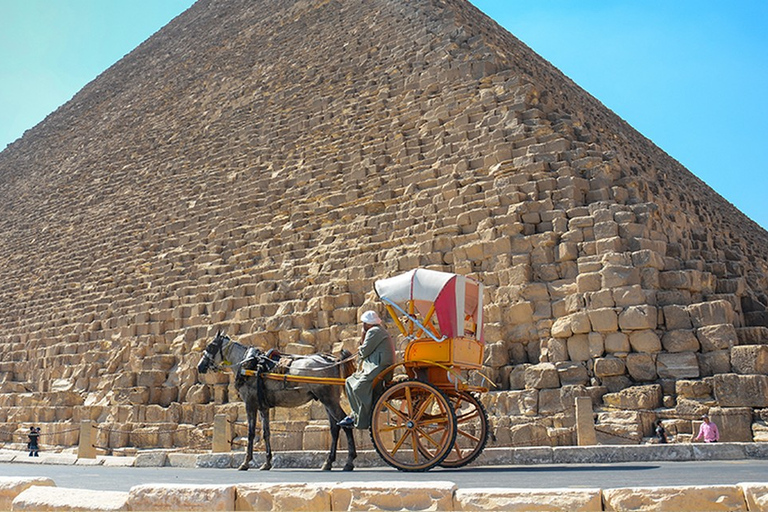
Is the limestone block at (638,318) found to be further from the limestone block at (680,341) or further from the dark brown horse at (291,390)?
the dark brown horse at (291,390)

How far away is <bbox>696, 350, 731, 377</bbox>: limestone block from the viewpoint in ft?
21.6

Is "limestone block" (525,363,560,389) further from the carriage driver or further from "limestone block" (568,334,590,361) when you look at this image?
the carriage driver

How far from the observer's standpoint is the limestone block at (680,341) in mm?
6836

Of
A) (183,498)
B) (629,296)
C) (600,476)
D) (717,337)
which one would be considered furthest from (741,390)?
(183,498)

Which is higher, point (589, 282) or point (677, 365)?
point (589, 282)

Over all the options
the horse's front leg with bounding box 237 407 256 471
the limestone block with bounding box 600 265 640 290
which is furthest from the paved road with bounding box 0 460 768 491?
the limestone block with bounding box 600 265 640 290

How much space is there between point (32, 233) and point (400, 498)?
56.0 ft

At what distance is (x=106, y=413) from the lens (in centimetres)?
1051

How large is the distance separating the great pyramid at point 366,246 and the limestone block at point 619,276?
15 mm

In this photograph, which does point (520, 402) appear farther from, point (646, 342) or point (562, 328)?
point (646, 342)

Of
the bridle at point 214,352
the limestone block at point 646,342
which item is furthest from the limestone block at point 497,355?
the bridle at point 214,352

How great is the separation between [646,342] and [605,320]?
0.44 meters

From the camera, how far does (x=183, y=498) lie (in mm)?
3041

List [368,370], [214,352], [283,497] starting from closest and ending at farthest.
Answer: [283,497], [368,370], [214,352]
